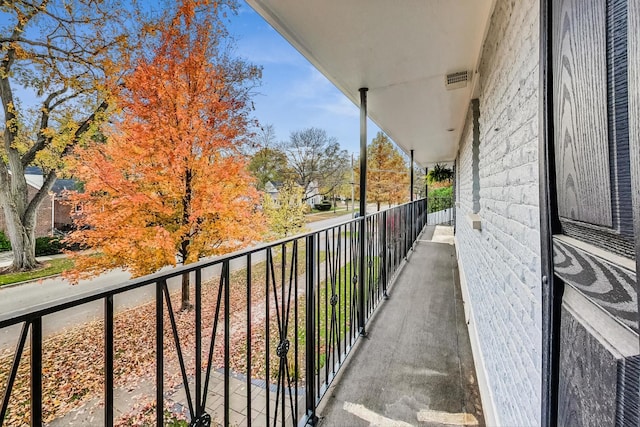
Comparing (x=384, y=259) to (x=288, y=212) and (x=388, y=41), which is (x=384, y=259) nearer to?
(x=388, y=41)

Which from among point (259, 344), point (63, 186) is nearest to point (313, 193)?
point (259, 344)

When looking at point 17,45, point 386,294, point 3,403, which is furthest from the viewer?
point 386,294

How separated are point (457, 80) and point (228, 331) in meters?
2.71

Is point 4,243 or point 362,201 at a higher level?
point 362,201

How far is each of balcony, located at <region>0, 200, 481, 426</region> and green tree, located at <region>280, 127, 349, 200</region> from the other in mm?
8028

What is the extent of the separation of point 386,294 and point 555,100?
3.08 m

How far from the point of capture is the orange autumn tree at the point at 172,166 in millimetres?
4234

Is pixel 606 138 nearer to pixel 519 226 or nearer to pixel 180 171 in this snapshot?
pixel 519 226

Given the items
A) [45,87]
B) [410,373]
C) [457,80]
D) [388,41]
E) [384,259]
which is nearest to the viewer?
[388,41]

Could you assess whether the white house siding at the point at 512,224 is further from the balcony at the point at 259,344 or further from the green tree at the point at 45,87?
the green tree at the point at 45,87

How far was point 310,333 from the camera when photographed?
157cm

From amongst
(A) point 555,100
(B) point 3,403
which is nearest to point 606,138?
(A) point 555,100

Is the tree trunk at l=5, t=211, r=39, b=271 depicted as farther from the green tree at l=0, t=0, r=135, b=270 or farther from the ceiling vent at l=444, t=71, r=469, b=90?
the ceiling vent at l=444, t=71, r=469, b=90

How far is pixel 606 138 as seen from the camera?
19.5 inches
